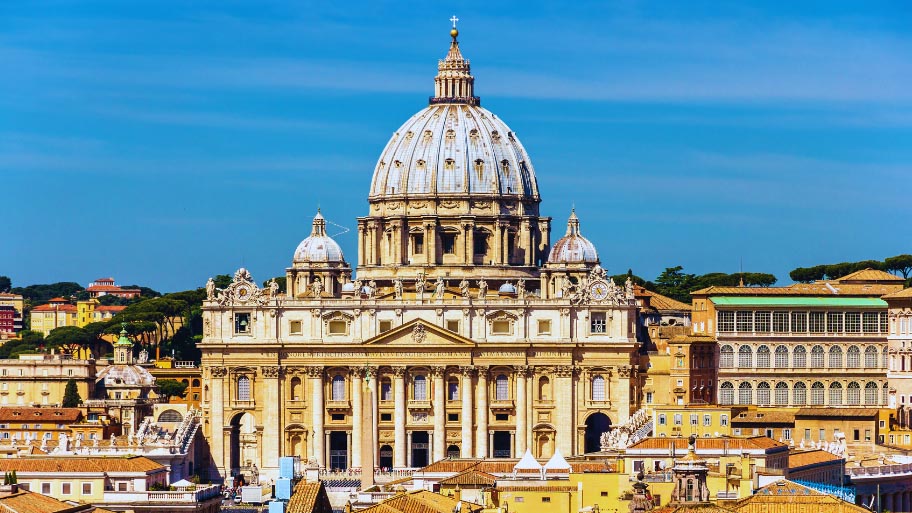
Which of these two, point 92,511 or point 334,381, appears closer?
point 92,511

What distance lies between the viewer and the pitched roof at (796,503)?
89500mm

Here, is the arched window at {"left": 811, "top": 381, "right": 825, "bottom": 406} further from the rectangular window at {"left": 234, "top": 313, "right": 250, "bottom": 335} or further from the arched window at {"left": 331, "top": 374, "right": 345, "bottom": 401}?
the rectangular window at {"left": 234, "top": 313, "right": 250, "bottom": 335}

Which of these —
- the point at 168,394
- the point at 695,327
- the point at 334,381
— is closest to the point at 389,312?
the point at 334,381

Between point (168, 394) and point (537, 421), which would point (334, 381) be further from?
point (168, 394)

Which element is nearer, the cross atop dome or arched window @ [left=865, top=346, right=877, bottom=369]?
arched window @ [left=865, top=346, right=877, bottom=369]

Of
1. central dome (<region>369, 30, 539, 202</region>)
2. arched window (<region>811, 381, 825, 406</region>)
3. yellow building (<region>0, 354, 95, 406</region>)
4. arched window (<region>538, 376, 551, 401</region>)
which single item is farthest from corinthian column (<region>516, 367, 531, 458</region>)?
yellow building (<region>0, 354, 95, 406</region>)

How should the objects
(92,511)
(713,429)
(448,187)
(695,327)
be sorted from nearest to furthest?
1. (92,511)
2. (713,429)
3. (695,327)
4. (448,187)

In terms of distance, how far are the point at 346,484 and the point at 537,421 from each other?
20567mm

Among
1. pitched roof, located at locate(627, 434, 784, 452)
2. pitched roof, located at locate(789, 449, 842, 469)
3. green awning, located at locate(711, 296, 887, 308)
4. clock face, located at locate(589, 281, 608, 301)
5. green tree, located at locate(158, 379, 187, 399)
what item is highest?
clock face, located at locate(589, 281, 608, 301)

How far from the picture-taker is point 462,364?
6378 inches

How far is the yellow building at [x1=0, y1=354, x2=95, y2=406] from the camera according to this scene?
177500mm

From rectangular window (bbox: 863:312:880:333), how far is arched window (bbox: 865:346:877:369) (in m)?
0.91

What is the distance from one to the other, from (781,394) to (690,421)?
29851mm

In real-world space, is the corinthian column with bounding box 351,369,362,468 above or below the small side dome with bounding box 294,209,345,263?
below
